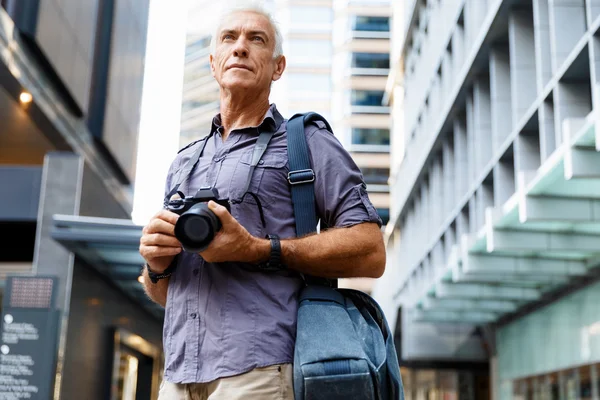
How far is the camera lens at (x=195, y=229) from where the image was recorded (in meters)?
2.24

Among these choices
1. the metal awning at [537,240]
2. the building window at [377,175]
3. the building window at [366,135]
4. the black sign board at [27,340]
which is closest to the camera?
the metal awning at [537,240]

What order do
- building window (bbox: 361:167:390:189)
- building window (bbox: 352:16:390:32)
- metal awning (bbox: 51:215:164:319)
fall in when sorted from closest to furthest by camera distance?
metal awning (bbox: 51:215:164:319) → building window (bbox: 361:167:390:189) → building window (bbox: 352:16:390:32)

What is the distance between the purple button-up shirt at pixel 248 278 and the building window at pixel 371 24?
244ft

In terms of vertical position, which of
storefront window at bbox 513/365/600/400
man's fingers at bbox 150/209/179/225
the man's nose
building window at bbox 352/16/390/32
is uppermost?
building window at bbox 352/16/390/32

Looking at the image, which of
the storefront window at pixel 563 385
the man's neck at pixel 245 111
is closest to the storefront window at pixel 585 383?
the storefront window at pixel 563 385

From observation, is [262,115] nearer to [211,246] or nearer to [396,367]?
[211,246]

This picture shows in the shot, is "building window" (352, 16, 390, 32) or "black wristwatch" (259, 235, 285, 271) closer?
"black wristwatch" (259, 235, 285, 271)

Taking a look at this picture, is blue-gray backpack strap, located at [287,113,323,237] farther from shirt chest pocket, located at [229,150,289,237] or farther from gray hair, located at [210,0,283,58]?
gray hair, located at [210,0,283,58]

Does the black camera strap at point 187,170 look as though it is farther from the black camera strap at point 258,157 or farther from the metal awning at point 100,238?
the metal awning at point 100,238

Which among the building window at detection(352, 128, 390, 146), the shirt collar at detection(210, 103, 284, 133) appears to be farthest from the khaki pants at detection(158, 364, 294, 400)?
the building window at detection(352, 128, 390, 146)

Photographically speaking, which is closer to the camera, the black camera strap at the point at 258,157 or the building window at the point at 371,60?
the black camera strap at the point at 258,157

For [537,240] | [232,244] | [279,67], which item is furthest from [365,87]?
[232,244]

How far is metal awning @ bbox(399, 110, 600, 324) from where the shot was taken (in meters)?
10.0

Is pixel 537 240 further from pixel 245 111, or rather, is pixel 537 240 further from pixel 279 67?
pixel 245 111
